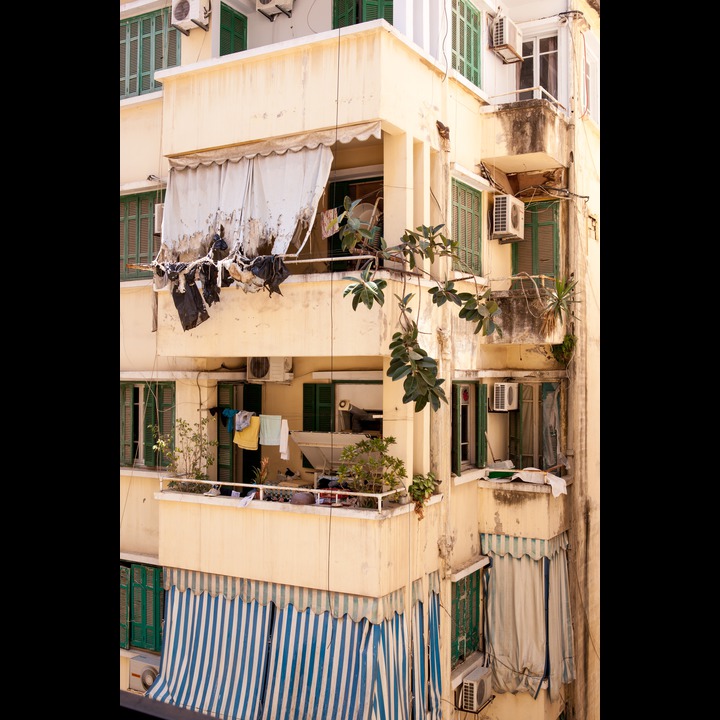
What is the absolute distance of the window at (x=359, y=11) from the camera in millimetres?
11000

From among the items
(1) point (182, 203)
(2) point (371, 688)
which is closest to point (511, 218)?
(1) point (182, 203)

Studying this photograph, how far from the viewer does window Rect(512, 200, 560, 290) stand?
1336 centimetres

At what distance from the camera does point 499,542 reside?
12602 millimetres

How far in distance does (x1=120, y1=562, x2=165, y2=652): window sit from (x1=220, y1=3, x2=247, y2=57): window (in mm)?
8361

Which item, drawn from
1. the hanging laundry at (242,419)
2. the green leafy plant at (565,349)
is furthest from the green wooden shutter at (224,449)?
the green leafy plant at (565,349)

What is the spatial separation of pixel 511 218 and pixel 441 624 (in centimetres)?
647

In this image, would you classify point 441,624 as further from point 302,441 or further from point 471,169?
point 471,169

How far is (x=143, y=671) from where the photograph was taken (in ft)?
39.5

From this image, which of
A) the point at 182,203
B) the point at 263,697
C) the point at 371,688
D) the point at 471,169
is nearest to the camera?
the point at 371,688

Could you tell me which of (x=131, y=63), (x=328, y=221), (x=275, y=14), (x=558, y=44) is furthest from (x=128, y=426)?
(x=558, y=44)

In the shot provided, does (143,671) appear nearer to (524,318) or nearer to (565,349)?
(524,318)

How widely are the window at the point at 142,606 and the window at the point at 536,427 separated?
638cm

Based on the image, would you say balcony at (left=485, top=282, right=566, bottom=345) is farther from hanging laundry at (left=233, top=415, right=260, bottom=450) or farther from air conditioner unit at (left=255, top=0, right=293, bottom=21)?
air conditioner unit at (left=255, top=0, right=293, bottom=21)

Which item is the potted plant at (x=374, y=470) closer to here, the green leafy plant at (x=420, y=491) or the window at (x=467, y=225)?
the green leafy plant at (x=420, y=491)
